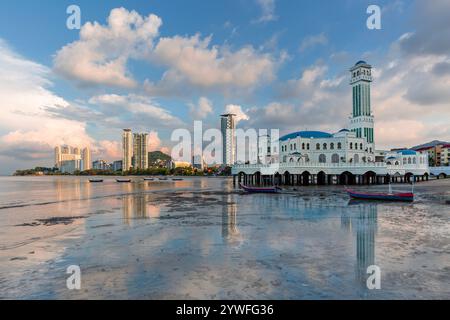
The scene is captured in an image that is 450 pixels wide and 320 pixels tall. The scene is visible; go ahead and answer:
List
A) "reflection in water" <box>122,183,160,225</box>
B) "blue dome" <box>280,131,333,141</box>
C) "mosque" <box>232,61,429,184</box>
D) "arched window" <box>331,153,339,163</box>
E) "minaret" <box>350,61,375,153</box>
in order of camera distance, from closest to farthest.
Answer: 1. "reflection in water" <box>122,183,160,225</box>
2. "mosque" <box>232,61,429,184</box>
3. "arched window" <box>331,153,339,163</box>
4. "blue dome" <box>280,131,333,141</box>
5. "minaret" <box>350,61,375,153</box>

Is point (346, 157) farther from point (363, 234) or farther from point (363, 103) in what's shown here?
point (363, 234)

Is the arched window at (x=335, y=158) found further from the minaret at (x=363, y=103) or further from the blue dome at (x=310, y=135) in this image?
the minaret at (x=363, y=103)

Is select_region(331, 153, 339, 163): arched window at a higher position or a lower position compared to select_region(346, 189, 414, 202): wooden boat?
higher

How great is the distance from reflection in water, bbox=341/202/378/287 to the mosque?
40.6m

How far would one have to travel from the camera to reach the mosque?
6538cm

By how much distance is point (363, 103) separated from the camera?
82125 millimetres

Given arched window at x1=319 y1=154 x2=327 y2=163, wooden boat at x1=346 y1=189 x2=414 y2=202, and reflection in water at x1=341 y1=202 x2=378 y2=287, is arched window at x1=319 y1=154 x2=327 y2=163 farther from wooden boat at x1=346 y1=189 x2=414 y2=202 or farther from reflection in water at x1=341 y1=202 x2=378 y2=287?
reflection in water at x1=341 y1=202 x2=378 y2=287

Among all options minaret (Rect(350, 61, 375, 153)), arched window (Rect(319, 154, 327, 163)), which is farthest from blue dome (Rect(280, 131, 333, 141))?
minaret (Rect(350, 61, 375, 153))

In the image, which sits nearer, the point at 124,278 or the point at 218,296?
the point at 218,296

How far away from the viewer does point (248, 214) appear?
84.9 feet

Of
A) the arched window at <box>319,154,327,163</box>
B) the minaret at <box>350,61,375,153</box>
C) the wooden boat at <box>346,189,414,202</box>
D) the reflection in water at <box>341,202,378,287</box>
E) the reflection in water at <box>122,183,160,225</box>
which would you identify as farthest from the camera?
the minaret at <box>350,61,375,153</box>
